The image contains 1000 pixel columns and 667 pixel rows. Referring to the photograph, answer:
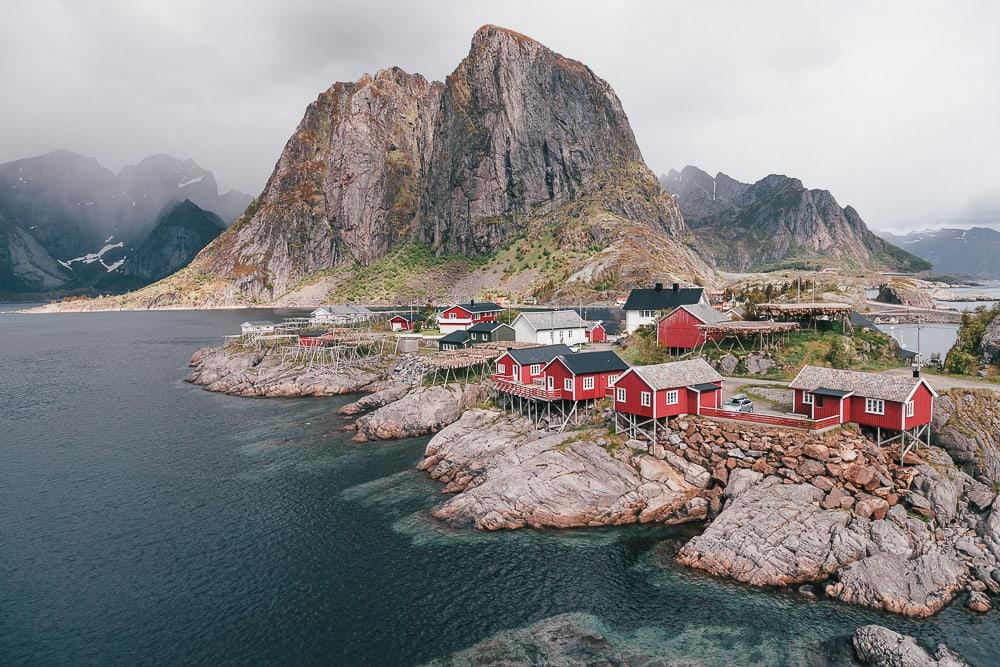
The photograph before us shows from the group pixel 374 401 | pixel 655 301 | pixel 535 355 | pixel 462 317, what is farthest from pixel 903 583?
pixel 462 317

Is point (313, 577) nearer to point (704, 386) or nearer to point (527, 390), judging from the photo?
point (527, 390)

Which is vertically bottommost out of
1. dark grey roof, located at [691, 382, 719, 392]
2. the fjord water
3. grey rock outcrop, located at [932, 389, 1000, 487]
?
the fjord water

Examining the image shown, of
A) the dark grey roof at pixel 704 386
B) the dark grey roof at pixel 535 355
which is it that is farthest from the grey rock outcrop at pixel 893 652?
the dark grey roof at pixel 535 355

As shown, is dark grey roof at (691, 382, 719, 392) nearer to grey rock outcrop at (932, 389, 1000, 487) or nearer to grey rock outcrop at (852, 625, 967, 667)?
grey rock outcrop at (932, 389, 1000, 487)

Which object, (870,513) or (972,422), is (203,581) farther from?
(972,422)

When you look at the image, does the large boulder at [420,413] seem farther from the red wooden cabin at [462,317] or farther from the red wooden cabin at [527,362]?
the red wooden cabin at [462,317]

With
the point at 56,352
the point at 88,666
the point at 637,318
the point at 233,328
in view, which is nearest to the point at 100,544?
the point at 88,666

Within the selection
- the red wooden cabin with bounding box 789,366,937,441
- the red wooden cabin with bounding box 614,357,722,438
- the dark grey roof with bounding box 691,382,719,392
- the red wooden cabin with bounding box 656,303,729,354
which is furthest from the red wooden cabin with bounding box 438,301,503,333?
the red wooden cabin with bounding box 789,366,937,441
